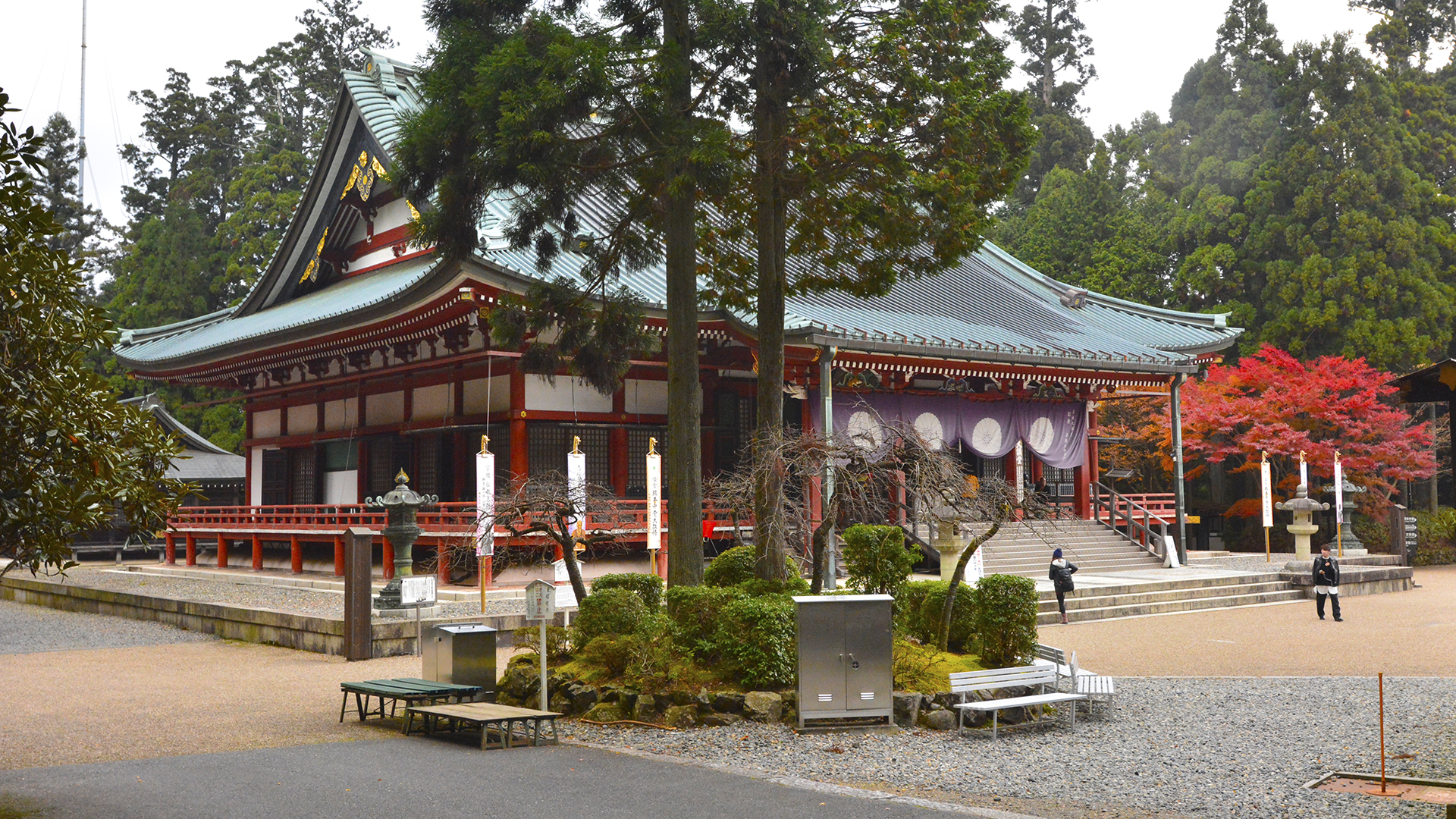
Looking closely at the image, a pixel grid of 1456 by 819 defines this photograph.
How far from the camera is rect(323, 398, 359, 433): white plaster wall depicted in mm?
22703

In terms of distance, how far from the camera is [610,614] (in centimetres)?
968

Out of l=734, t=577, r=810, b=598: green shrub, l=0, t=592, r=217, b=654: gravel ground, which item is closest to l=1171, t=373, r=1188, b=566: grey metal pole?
l=734, t=577, r=810, b=598: green shrub

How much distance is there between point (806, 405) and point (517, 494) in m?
10.1

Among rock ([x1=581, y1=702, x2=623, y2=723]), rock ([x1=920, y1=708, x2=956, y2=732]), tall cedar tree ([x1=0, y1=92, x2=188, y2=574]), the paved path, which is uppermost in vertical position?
tall cedar tree ([x1=0, y1=92, x2=188, y2=574])

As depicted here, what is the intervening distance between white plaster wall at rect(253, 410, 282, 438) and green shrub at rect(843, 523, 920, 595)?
1823cm

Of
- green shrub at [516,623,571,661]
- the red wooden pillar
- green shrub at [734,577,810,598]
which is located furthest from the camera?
the red wooden pillar

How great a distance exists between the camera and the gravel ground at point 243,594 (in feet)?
47.9

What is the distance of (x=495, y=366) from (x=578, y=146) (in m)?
9.31

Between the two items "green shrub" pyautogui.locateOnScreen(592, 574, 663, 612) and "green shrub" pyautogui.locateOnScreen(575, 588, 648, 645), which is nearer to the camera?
"green shrub" pyautogui.locateOnScreen(575, 588, 648, 645)

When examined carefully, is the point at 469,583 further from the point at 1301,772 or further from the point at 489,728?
the point at 1301,772

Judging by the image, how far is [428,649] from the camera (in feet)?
31.5

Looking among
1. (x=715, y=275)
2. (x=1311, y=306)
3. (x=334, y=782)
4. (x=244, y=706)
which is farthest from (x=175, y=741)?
(x=1311, y=306)

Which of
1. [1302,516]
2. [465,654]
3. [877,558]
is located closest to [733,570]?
[877,558]

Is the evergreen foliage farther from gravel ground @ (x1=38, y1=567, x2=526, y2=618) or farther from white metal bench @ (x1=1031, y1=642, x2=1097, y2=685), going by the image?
gravel ground @ (x1=38, y1=567, x2=526, y2=618)
